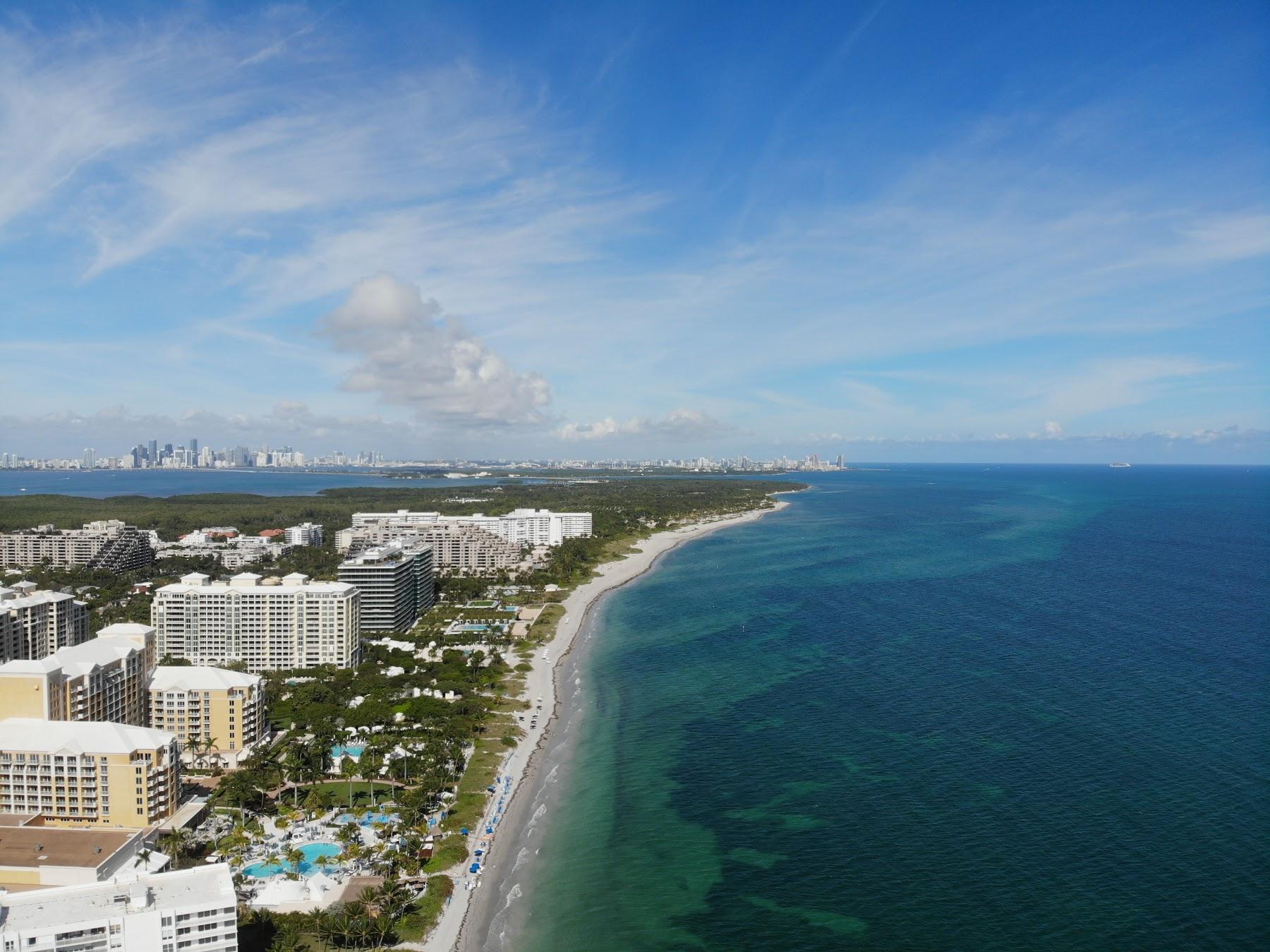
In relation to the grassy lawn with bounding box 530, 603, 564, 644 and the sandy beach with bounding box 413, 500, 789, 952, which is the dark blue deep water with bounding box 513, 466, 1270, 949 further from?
the grassy lawn with bounding box 530, 603, 564, 644

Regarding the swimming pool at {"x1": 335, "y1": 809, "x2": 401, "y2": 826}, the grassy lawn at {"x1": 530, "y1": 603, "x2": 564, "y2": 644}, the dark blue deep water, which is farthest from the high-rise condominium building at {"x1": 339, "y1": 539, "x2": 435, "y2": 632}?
the swimming pool at {"x1": 335, "y1": 809, "x2": 401, "y2": 826}

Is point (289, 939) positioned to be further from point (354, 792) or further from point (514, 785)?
point (514, 785)

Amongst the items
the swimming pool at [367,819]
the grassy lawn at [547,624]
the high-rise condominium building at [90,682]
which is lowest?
the swimming pool at [367,819]

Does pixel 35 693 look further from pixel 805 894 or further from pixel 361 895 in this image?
pixel 805 894

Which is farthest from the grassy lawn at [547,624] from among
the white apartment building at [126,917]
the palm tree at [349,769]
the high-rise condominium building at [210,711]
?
the white apartment building at [126,917]

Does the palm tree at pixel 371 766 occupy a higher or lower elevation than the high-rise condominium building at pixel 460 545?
lower

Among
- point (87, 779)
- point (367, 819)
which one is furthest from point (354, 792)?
point (87, 779)

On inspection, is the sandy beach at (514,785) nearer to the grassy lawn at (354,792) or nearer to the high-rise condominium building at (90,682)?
the grassy lawn at (354,792)
